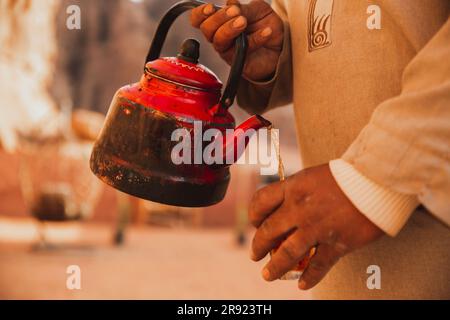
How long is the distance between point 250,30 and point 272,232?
461 millimetres

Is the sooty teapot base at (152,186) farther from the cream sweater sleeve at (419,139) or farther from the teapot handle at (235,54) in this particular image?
the cream sweater sleeve at (419,139)

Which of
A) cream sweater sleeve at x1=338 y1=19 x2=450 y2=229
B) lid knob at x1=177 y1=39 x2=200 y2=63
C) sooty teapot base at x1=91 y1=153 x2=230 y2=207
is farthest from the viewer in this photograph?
lid knob at x1=177 y1=39 x2=200 y2=63

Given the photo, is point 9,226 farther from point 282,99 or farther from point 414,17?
point 414,17

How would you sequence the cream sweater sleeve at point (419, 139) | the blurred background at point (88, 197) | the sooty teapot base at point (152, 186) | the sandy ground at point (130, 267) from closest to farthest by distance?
the cream sweater sleeve at point (419, 139)
the sooty teapot base at point (152, 186)
the sandy ground at point (130, 267)
the blurred background at point (88, 197)

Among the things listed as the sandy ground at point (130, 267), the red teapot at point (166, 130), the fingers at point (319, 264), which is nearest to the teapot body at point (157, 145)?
the red teapot at point (166, 130)

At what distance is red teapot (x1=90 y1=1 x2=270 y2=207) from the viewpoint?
78 centimetres

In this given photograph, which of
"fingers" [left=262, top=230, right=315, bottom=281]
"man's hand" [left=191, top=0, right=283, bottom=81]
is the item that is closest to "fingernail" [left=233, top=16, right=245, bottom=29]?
"man's hand" [left=191, top=0, right=283, bottom=81]

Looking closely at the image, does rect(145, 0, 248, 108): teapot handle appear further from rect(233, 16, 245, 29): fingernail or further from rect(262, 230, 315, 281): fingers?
rect(262, 230, 315, 281): fingers

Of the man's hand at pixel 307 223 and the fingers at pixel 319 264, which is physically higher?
the man's hand at pixel 307 223

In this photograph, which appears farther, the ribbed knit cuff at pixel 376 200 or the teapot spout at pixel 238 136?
the teapot spout at pixel 238 136

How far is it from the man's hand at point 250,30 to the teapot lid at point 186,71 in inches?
2.1

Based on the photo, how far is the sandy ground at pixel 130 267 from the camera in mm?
3121

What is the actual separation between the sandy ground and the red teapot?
90.8 inches

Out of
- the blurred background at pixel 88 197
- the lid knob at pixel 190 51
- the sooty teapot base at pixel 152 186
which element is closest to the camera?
the sooty teapot base at pixel 152 186
